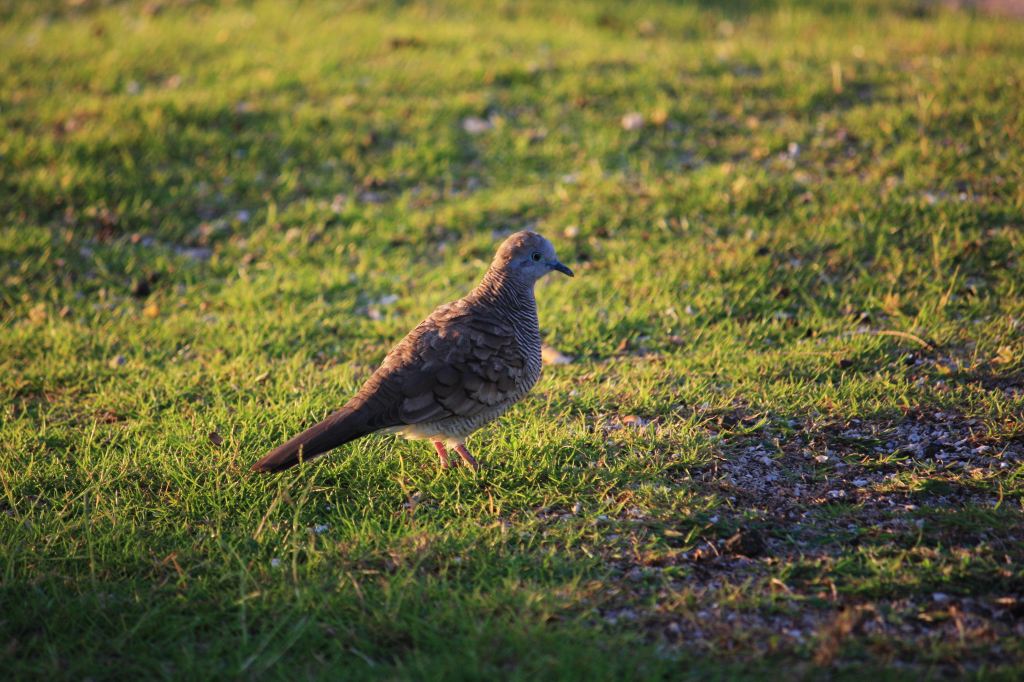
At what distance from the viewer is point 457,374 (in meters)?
4.30

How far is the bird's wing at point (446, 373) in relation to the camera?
4.16 meters

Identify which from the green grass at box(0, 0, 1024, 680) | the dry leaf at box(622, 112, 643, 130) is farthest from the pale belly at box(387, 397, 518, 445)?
the dry leaf at box(622, 112, 643, 130)

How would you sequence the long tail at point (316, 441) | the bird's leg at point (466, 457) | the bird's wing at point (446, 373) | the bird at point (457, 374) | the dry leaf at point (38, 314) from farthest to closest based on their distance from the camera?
the dry leaf at point (38, 314) → the bird's leg at point (466, 457) → the bird's wing at point (446, 373) → the bird at point (457, 374) → the long tail at point (316, 441)

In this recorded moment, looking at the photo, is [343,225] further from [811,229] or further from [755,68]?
[755,68]

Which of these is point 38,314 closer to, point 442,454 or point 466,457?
point 442,454

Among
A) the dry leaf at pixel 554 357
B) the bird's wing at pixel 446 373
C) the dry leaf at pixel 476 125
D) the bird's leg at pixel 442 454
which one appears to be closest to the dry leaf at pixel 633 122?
the dry leaf at pixel 476 125

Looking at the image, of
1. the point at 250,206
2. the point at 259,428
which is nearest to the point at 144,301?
Result: the point at 250,206

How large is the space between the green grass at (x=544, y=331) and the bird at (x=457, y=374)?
269mm

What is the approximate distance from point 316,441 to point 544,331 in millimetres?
2243

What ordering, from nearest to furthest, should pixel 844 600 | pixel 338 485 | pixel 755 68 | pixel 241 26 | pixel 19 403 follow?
pixel 844 600 < pixel 338 485 < pixel 19 403 < pixel 755 68 < pixel 241 26

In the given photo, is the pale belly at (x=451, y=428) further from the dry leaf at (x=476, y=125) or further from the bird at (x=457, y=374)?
the dry leaf at (x=476, y=125)

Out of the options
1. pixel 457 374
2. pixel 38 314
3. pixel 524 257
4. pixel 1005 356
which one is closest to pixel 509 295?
pixel 524 257

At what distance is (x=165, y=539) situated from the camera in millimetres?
3938

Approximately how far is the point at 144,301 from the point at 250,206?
1.39 meters
